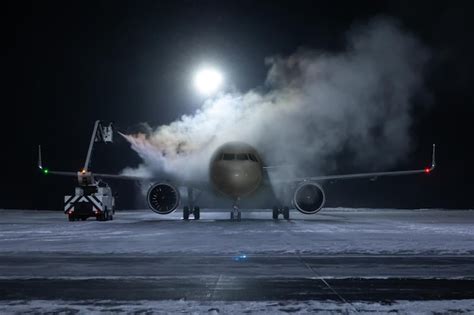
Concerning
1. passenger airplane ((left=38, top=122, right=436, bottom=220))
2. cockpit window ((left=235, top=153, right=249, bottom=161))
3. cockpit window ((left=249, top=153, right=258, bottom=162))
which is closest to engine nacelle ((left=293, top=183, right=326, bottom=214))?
passenger airplane ((left=38, top=122, right=436, bottom=220))

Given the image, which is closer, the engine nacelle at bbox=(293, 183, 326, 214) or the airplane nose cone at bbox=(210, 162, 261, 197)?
the airplane nose cone at bbox=(210, 162, 261, 197)

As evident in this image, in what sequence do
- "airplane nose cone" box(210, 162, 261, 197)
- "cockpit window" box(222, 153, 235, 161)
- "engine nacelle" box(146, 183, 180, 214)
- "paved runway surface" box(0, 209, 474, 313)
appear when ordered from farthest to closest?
"engine nacelle" box(146, 183, 180, 214), "cockpit window" box(222, 153, 235, 161), "airplane nose cone" box(210, 162, 261, 197), "paved runway surface" box(0, 209, 474, 313)

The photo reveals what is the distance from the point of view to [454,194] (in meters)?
68.6

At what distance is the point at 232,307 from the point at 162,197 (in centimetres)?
2362

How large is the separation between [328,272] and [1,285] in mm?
5834

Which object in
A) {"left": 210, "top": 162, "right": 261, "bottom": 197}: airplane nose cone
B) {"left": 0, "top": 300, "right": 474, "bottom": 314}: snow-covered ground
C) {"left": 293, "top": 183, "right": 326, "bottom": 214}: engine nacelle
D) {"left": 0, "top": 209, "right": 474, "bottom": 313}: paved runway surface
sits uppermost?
{"left": 210, "top": 162, "right": 261, "bottom": 197}: airplane nose cone

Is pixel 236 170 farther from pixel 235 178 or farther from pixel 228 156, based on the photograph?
pixel 228 156

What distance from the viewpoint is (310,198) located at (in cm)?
3102

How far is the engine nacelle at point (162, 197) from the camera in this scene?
102 ft

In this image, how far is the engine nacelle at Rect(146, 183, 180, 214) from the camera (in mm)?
31078

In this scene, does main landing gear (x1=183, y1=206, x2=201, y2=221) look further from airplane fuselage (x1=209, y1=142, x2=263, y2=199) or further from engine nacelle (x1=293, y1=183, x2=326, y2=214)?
engine nacelle (x1=293, y1=183, x2=326, y2=214)

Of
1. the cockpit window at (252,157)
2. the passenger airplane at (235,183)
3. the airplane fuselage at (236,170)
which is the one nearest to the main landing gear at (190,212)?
the passenger airplane at (235,183)

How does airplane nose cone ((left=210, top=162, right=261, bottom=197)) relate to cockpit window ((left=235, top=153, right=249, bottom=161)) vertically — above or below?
below

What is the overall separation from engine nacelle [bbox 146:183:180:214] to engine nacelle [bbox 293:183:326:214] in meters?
6.38
